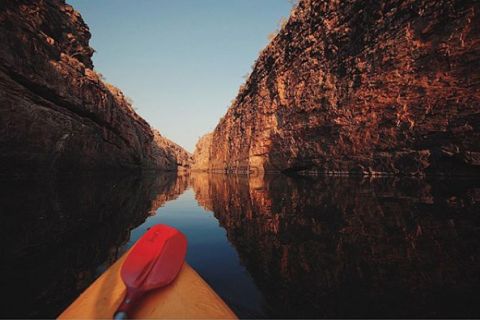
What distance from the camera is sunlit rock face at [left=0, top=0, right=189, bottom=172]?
9266mm

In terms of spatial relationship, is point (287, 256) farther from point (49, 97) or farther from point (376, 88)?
point (376, 88)

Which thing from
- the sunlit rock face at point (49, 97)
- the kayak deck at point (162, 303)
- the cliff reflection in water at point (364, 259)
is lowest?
the cliff reflection in water at point (364, 259)

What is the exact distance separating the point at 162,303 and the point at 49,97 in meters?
14.1

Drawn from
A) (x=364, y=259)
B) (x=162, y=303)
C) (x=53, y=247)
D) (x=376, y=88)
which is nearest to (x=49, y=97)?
(x=53, y=247)

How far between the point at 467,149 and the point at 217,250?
12941 millimetres

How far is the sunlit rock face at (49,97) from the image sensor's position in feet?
30.4

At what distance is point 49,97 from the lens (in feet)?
38.2

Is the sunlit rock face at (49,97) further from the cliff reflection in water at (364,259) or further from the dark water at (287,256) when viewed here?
the cliff reflection in water at (364,259)

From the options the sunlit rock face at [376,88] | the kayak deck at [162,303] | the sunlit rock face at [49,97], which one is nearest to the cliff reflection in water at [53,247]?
the kayak deck at [162,303]

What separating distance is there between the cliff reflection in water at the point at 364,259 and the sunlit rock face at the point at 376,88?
322 inches

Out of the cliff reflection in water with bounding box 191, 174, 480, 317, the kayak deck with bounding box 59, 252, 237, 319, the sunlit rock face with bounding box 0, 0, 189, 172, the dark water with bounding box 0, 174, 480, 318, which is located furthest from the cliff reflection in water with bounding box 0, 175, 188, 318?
the sunlit rock face with bounding box 0, 0, 189, 172

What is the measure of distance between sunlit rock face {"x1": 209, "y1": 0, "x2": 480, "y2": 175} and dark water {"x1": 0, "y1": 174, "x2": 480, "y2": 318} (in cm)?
790

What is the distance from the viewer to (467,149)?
10609 millimetres

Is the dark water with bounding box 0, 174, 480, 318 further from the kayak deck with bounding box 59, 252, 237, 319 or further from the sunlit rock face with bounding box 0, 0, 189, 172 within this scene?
→ the sunlit rock face with bounding box 0, 0, 189, 172
